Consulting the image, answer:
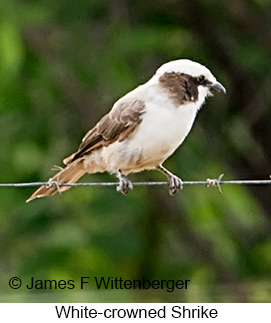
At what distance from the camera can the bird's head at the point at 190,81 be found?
32.2 ft

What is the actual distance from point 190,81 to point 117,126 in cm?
53

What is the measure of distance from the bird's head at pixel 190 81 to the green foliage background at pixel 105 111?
3467mm

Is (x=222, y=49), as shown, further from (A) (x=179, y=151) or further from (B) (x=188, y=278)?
(B) (x=188, y=278)

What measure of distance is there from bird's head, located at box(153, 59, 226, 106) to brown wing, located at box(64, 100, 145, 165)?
230 mm

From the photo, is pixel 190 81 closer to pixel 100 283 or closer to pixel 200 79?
pixel 200 79

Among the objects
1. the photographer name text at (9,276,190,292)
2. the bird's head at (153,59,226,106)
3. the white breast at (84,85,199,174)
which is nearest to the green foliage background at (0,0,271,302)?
the photographer name text at (9,276,190,292)

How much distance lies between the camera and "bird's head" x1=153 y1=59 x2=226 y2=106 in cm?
980

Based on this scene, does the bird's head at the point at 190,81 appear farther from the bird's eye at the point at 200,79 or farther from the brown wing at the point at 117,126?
the brown wing at the point at 117,126

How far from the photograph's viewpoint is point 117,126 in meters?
9.75

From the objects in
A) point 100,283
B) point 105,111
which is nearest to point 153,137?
point 100,283

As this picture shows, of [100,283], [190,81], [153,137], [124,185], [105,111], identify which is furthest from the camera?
[105,111]

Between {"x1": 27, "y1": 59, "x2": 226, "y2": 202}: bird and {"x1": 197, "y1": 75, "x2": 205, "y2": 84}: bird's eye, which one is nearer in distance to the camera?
{"x1": 27, "y1": 59, "x2": 226, "y2": 202}: bird

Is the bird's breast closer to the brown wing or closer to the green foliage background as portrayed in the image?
the brown wing

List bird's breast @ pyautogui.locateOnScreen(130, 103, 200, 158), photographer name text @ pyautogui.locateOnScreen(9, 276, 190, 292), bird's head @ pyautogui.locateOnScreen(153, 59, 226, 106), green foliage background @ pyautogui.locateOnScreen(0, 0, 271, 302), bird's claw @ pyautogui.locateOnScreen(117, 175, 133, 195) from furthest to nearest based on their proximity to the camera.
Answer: green foliage background @ pyautogui.locateOnScreen(0, 0, 271, 302) < photographer name text @ pyautogui.locateOnScreen(9, 276, 190, 292) < bird's head @ pyautogui.locateOnScreen(153, 59, 226, 106) < bird's claw @ pyautogui.locateOnScreen(117, 175, 133, 195) < bird's breast @ pyautogui.locateOnScreen(130, 103, 200, 158)
